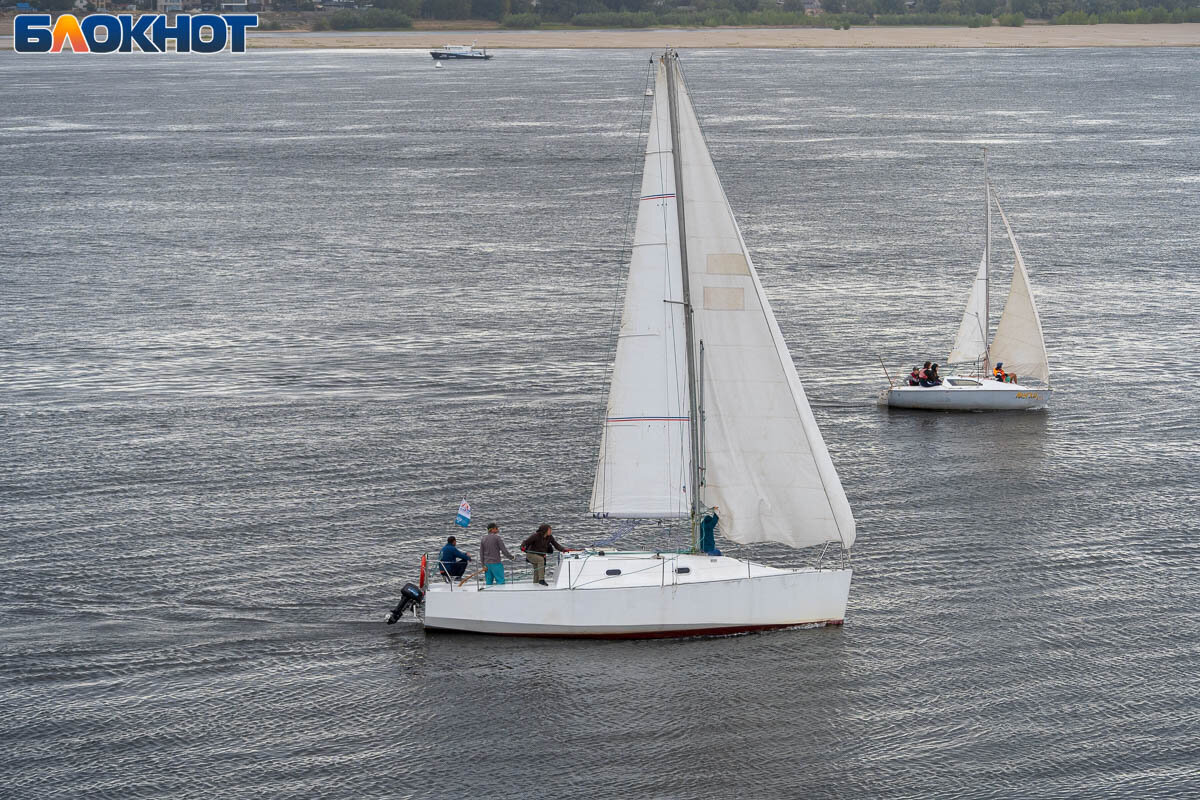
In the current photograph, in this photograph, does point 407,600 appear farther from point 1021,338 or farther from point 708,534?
point 1021,338

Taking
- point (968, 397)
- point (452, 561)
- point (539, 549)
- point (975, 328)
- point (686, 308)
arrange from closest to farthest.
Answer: point (686, 308)
point (452, 561)
point (539, 549)
point (968, 397)
point (975, 328)

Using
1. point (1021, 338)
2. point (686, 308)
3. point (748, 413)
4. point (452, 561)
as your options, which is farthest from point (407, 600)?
point (1021, 338)

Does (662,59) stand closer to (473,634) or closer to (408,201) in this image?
(473,634)

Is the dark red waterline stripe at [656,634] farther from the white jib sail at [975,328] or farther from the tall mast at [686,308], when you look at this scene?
the white jib sail at [975,328]

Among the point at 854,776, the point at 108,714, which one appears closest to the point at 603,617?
the point at 854,776

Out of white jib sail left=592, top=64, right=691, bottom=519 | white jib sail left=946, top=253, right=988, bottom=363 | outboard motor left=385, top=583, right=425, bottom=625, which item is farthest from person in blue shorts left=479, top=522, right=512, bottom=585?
white jib sail left=946, top=253, right=988, bottom=363
